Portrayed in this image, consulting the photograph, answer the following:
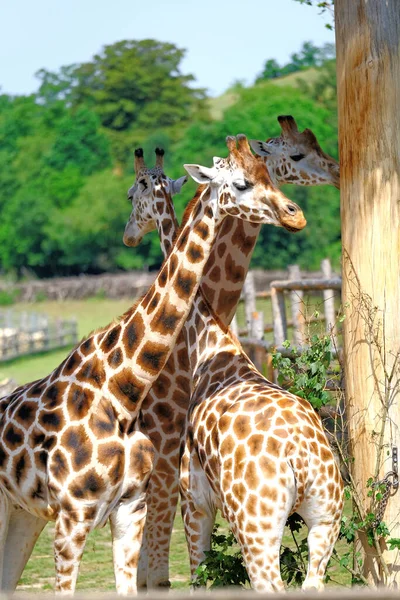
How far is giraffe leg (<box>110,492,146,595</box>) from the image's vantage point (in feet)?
17.1

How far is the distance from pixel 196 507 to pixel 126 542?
1.34 feet

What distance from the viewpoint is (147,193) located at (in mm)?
6805

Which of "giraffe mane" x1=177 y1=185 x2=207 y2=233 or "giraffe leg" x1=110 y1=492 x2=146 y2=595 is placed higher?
"giraffe mane" x1=177 y1=185 x2=207 y2=233

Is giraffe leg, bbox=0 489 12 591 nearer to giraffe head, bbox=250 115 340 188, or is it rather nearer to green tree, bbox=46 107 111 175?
giraffe head, bbox=250 115 340 188

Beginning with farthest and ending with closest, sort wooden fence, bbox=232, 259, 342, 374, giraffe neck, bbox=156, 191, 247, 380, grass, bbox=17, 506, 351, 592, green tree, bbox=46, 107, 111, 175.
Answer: green tree, bbox=46, 107, 111, 175
wooden fence, bbox=232, 259, 342, 374
grass, bbox=17, 506, 351, 592
giraffe neck, bbox=156, 191, 247, 380

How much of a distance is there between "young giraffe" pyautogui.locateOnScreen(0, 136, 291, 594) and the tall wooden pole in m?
0.63

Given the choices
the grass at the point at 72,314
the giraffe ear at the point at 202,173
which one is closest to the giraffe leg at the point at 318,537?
the giraffe ear at the point at 202,173

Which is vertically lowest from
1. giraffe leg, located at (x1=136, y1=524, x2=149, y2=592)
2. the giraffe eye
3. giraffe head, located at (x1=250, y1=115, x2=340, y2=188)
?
giraffe leg, located at (x1=136, y1=524, x2=149, y2=592)

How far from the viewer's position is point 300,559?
571 centimetres

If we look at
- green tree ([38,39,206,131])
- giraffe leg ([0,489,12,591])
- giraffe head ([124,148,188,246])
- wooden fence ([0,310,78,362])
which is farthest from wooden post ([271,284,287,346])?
green tree ([38,39,206,131])

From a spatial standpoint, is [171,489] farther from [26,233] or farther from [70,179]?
[70,179]

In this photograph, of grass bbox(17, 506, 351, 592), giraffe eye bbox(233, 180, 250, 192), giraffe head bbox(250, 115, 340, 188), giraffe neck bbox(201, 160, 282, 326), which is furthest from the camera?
grass bbox(17, 506, 351, 592)

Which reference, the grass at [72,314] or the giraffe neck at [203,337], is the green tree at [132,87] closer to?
the grass at [72,314]

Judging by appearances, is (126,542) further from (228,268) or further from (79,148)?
(79,148)
